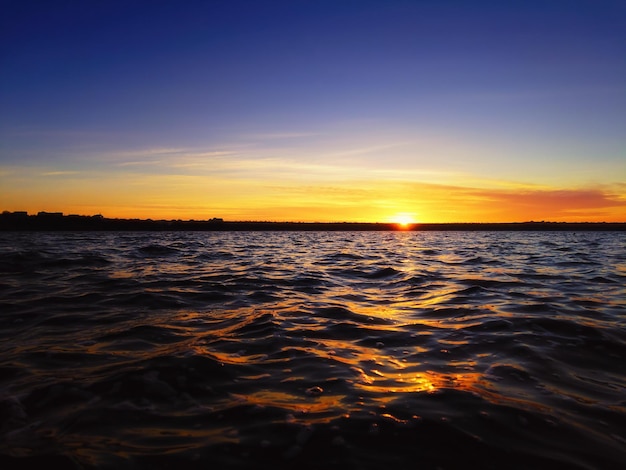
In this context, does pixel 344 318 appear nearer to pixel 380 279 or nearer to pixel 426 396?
pixel 426 396

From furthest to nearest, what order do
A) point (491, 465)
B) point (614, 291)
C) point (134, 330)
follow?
point (614, 291)
point (134, 330)
point (491, 465)

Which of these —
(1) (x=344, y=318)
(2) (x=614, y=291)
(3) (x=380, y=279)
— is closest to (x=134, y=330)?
(1) (x=344, y=318)

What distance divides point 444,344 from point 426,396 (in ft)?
8.66

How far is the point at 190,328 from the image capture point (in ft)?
29.6

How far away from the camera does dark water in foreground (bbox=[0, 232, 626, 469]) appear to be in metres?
4.14

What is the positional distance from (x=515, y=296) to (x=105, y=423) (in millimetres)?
12464

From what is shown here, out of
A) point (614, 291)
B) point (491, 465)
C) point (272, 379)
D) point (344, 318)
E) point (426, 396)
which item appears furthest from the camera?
point (614, 291)

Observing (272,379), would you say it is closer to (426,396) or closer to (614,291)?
(426,396)

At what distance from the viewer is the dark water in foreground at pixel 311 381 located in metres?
4.14

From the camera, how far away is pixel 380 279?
1762 centimetres

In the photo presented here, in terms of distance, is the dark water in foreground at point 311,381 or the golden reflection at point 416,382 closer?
the dark water in foreground at point 311,381

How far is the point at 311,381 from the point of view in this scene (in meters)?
5.99

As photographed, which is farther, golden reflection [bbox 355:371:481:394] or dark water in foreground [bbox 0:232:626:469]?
golden reflection [bbox 355:371:481:394]

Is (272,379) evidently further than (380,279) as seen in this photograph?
No
